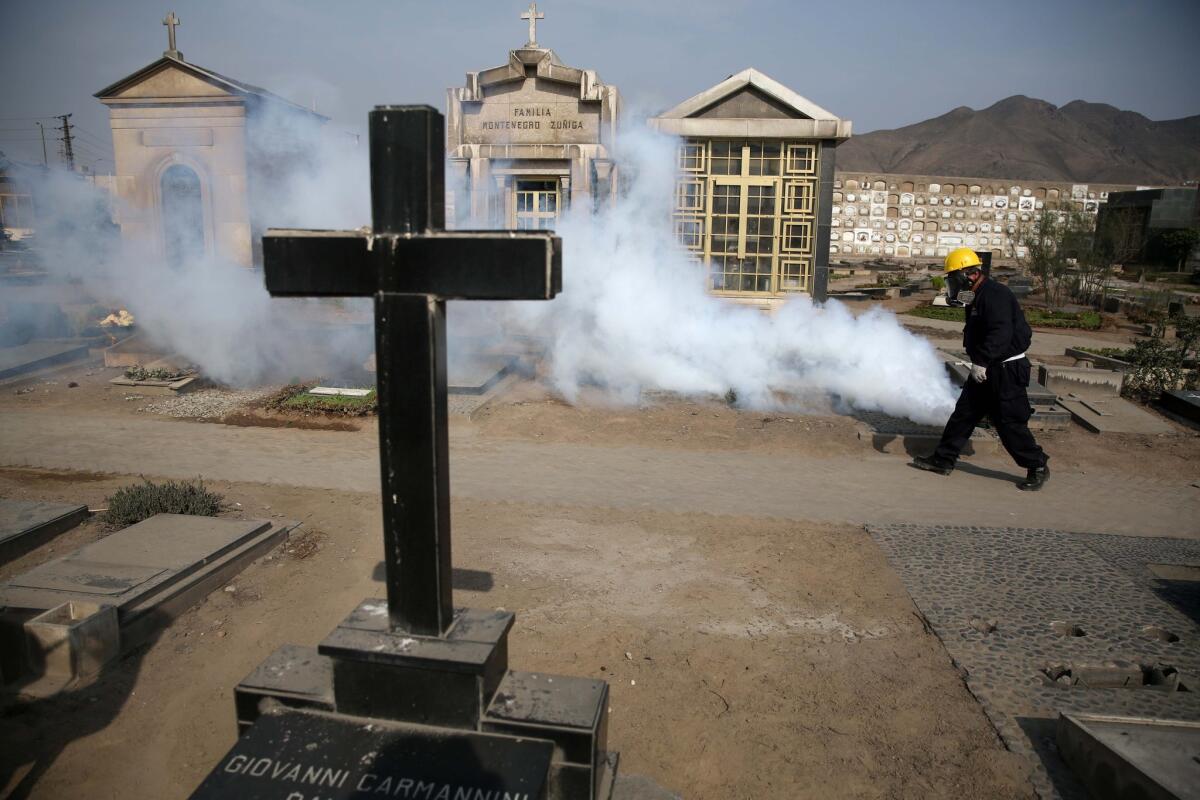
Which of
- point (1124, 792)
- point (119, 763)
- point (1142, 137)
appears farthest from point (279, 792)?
point (1142, 137)

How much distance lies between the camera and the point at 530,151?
13.2 m

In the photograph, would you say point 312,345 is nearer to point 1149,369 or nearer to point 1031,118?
point 1149,369

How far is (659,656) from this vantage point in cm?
416

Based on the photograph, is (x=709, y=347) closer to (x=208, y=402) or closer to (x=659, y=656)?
(x=208, y=402)

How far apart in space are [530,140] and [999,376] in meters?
8.87

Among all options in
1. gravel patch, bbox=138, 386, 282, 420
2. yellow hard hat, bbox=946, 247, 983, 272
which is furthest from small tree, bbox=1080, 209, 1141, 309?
gravel patch, bbox=138, 386, 282, 420

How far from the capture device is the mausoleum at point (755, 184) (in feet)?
46.2

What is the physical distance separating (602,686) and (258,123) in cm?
1405

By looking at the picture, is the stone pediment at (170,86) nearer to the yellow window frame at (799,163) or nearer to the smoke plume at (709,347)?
the smoke plume at (709,347)

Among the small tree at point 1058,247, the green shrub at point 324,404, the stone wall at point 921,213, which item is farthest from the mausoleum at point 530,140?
the stone wall at point 921,213

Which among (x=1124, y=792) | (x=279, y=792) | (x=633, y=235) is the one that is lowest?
(x=1124, y=792)

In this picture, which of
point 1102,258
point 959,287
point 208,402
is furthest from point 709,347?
point 1102,258

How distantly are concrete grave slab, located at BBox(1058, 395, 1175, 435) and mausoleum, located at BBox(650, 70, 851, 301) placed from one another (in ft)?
17.8

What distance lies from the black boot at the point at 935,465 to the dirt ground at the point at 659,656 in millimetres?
2067
